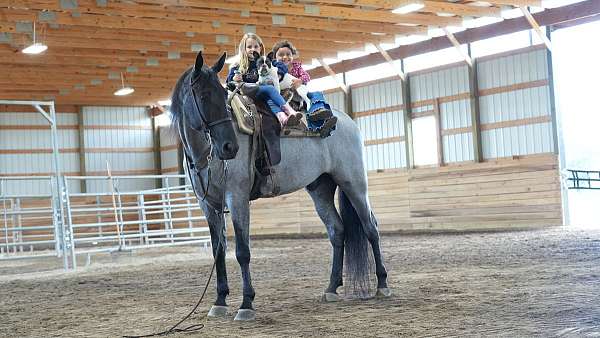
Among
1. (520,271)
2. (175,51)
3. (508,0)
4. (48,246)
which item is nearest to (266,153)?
(520,271)

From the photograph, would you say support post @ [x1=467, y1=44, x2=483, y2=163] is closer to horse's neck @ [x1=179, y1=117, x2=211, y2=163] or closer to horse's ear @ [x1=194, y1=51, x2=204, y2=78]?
horse's neck @ [x1=179, y1=117, x2=211, y2=163]

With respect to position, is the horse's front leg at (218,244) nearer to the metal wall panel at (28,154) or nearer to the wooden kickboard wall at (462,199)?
the wooden kickboard wall at (462,199)

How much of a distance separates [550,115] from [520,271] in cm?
991

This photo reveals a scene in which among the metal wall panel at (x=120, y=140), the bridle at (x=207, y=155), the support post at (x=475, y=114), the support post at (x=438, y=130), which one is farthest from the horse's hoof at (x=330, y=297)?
the metal wall panel at (x=120, y=140)

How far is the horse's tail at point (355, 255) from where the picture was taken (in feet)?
17.7

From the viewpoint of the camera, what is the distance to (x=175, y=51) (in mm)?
17484

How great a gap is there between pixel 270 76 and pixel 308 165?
703mm

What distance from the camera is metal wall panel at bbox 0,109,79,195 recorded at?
22719mm

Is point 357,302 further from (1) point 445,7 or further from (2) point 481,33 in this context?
(2) point 481,33

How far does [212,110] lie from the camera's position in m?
4.46

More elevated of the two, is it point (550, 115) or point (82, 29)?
point (82, 29)

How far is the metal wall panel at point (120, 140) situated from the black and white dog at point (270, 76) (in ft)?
64.5

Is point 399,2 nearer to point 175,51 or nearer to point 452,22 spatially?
point 452,22

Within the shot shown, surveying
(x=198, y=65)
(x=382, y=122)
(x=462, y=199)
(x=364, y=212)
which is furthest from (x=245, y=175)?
(x=382, y=122)
